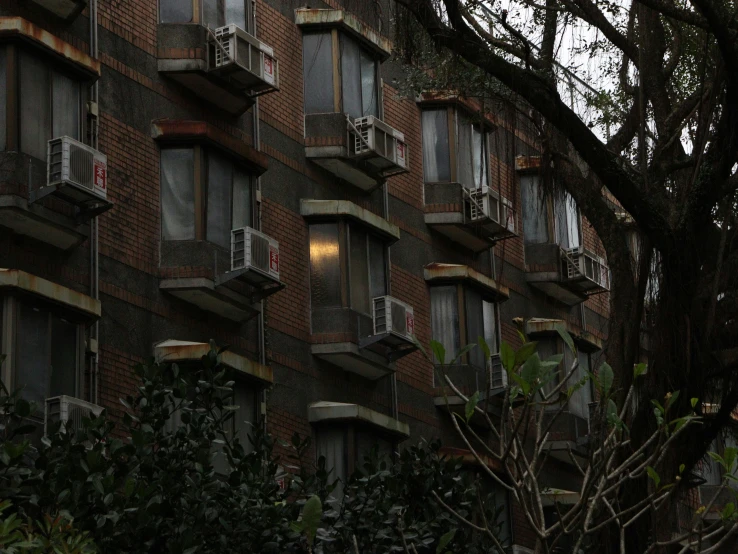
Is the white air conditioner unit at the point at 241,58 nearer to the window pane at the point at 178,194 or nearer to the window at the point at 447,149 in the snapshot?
the window pane at the point at 178,194

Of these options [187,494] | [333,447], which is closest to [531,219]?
[333,447]

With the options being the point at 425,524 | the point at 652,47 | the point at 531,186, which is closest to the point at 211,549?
the point at 425,524

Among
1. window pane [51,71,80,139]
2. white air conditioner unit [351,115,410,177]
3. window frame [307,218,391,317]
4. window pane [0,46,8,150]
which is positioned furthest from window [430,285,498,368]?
window pane [0,46,8,150]

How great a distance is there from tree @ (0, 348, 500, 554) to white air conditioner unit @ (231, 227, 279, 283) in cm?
633

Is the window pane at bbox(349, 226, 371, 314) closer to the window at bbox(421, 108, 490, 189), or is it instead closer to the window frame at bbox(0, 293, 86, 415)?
the window at bbox(421, 108, 490, 189)

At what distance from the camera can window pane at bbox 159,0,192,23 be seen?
1983cm

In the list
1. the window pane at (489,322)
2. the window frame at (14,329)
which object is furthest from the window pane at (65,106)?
the window pane at (489,322)

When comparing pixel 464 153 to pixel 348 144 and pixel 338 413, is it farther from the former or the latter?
pixel 338 413

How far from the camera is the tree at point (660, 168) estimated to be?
1337 cm

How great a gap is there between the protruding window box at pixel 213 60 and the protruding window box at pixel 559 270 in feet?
29.0

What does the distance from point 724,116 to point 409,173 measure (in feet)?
37.6

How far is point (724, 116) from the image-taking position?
525 inches

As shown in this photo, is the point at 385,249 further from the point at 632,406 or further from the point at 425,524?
the point at 425,524

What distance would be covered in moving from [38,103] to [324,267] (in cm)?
586
